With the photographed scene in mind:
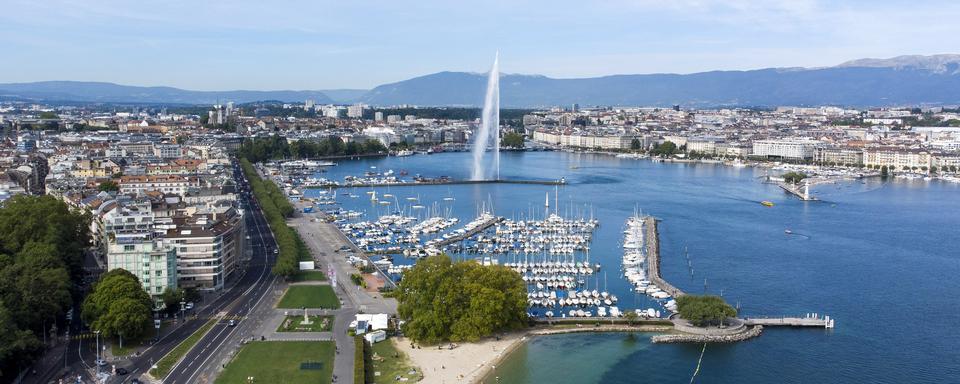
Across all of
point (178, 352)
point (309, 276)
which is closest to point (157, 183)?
point (309, 276)

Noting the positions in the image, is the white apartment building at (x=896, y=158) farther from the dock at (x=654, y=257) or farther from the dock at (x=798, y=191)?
the dock at (x=654, y=257)

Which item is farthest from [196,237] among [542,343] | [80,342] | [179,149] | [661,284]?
[179,149]

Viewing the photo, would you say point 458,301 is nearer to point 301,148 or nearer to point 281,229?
point 281,229

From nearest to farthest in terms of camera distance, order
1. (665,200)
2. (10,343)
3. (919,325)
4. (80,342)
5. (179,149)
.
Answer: (10,343)
(80,342)
(919,325)
(665,200)
(179,149)

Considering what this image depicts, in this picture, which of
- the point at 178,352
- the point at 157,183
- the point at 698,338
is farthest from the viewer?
the point at 157,183

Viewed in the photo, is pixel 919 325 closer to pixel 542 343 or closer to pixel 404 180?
pixel 542 343

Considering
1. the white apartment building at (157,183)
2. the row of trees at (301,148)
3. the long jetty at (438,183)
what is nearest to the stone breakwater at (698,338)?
the white apartment building at (157,183)
